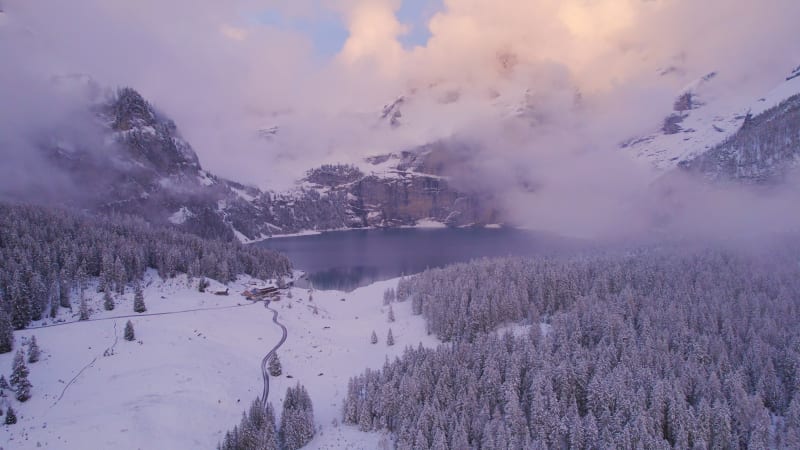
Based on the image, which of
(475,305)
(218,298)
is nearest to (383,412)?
(475,305)

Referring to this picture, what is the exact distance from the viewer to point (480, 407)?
53.0 meters

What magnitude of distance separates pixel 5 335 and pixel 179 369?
2247cm

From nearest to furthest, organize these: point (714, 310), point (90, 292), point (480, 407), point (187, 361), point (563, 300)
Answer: point (480, 407) < point (187, 361) < point (714, 310) < point (90, 292) < point (563, 300)

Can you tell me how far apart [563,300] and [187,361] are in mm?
68145

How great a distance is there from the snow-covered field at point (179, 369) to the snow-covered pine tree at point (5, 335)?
1424 mm

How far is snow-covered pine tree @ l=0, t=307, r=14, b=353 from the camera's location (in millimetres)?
58625

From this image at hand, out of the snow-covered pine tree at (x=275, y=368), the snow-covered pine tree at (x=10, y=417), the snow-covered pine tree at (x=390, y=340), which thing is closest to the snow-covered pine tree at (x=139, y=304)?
the snow-covered pine tree at (x=275, y=368)

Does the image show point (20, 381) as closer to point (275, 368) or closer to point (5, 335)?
point (5, 335)

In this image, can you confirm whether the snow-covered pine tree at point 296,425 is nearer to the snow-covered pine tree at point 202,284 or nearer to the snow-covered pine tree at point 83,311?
the snow-covered pine tree at point 83,311

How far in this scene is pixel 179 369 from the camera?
60.1 metres

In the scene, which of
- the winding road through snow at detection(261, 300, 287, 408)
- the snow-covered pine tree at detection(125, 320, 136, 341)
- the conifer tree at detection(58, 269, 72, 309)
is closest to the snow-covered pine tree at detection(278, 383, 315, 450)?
the winding road through snow at detection(261, 300, 287, 408)

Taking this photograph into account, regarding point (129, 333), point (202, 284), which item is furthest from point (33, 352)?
point (202, 284)

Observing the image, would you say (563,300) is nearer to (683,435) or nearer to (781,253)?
(683,435)

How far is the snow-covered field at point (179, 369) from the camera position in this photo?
47.3 m
